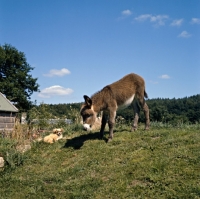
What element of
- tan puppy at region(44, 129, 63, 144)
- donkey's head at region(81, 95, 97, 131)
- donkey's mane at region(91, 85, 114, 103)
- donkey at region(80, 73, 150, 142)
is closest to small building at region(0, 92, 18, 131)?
tan puppy at region(44, 129, 63, 144)

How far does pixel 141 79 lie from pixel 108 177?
4864 mm

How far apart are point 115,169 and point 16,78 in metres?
40.1

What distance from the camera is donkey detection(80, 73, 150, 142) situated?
842 centimetres

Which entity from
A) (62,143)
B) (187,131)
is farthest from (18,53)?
(187,131)

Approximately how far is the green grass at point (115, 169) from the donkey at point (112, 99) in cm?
86

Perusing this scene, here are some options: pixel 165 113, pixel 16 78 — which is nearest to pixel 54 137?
pixel 165 113

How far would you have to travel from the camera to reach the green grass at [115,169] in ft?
17.8

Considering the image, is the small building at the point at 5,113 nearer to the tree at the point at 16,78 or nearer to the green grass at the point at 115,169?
the green grass at the point at 115,169

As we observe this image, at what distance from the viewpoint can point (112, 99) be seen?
29.3ft

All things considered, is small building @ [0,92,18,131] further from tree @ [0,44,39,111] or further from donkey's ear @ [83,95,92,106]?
tree @ [0,44,39,111]

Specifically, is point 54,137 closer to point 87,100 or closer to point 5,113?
point 87,100

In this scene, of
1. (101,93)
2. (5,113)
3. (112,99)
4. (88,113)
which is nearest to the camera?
(88,113)

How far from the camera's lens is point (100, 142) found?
352 inches

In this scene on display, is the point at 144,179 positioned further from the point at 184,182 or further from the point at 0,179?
the point at 0,179
